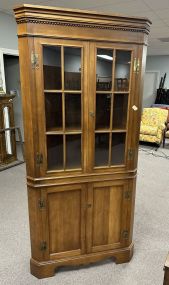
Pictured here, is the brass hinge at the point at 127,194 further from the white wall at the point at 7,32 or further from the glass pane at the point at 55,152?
the white wall at the point at 7,32

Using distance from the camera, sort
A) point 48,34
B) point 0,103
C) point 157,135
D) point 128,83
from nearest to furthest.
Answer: point 48,34 → point 128,83 → point 0,103 → point 157,135

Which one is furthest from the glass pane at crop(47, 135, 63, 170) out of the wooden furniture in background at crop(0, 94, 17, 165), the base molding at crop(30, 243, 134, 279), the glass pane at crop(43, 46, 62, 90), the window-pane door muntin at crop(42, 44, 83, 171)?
the wooden furniture in background at crop(0, 94, 17, 165)

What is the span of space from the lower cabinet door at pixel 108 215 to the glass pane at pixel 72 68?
77 cm

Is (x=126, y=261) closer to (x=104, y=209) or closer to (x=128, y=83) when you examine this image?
(x=104, y=209)

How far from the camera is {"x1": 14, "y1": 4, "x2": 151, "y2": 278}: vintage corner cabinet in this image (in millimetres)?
1385

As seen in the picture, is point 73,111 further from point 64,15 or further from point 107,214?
→ point 107,214

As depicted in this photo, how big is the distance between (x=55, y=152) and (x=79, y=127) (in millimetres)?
254

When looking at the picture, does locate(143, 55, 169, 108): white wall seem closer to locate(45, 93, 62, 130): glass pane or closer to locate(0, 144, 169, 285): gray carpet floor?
locate(0, 144, 169, 285): gray carpet floor

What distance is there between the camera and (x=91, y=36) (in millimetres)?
1418

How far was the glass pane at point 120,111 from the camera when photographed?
162 centimetres

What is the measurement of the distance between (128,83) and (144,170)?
2.76 metres

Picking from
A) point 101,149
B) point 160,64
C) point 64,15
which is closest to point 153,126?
point 160,64

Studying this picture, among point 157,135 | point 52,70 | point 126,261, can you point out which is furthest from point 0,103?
point 157,135

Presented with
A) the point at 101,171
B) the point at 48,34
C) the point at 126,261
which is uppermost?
the point at 48,34
